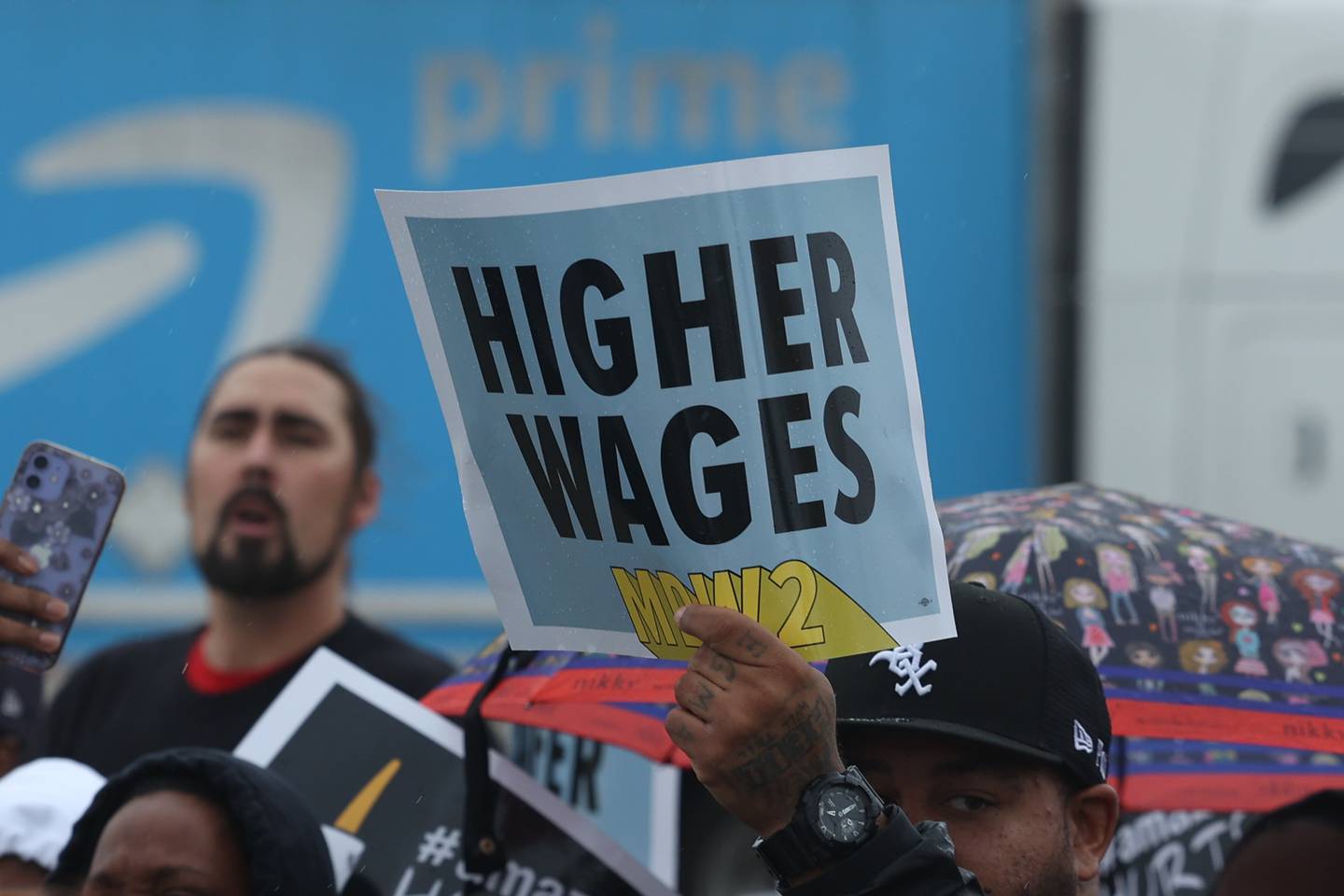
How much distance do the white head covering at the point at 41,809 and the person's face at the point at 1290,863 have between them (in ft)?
5.86

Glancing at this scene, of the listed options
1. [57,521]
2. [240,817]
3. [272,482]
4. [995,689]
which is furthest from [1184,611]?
[272,482]

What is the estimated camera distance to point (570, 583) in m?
1.97

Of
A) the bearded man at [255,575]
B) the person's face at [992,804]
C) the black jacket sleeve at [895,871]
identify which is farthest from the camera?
the bearded man at [255,575]

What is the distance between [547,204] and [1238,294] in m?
5.66

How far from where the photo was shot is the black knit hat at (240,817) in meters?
2.38

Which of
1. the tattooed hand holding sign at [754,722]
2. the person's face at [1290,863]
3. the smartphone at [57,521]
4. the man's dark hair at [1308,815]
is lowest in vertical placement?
the person's face at [1290,863]

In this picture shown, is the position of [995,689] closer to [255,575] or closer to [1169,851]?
[1169,851]

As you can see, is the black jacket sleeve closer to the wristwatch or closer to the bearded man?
the wristwatch

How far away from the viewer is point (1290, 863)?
278 centimetres

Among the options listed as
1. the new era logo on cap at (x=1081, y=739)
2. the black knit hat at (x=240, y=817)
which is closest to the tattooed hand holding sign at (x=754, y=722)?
the new era logo on cap at (x=1081, y=739)

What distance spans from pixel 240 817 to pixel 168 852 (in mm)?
104

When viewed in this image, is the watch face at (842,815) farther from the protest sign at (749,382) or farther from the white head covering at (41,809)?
the white head covering at (41,809)

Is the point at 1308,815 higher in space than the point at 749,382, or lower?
lower

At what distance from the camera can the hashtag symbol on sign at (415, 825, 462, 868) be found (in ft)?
9.27
